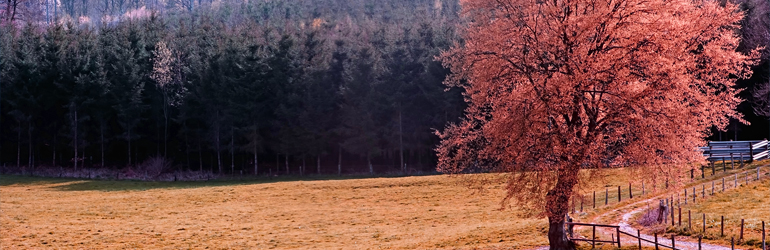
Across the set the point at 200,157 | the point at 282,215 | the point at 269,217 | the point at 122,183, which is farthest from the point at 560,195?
the point at 200,157

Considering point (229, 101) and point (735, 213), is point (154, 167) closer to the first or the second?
point (229, 101)

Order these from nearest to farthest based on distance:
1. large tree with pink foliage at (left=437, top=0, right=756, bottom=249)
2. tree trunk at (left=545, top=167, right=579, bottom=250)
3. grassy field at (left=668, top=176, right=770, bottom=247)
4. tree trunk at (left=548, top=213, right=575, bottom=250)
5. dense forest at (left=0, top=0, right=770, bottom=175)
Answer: large tree with pink foliage at (left=437, top=0, right=756, bottom=249) < tree trunk at (left=545, top=167, right=579, bottom=250) < tree trunk at (left=548, top=213, right=575, bottom=250) < grassy field at (left=668, top=176, right=770, bottom=247) < dense forest at (left=0, top=0, right=770, bottom=175)

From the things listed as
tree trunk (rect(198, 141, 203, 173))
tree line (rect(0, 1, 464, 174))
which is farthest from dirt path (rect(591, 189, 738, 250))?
tree trunk (rect(198, 141, 203, 173))

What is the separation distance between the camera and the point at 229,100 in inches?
3036

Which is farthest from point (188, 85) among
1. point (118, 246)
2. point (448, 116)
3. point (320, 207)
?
point (118, 246)

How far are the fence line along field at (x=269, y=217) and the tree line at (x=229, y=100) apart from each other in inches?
631

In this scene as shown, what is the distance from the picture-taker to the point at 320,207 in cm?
4778

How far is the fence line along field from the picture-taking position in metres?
34.8

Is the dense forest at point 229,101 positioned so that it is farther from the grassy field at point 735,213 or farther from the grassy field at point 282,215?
the grassy field at point 735,213

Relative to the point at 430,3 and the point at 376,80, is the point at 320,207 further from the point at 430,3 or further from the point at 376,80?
the point at 430,3

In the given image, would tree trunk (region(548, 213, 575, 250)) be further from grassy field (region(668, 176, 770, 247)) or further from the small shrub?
the small shrub

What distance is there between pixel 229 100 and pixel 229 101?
0.93 ft

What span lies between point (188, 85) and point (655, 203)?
60.3 metres

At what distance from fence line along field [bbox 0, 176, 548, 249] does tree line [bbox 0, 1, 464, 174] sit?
631 inches
